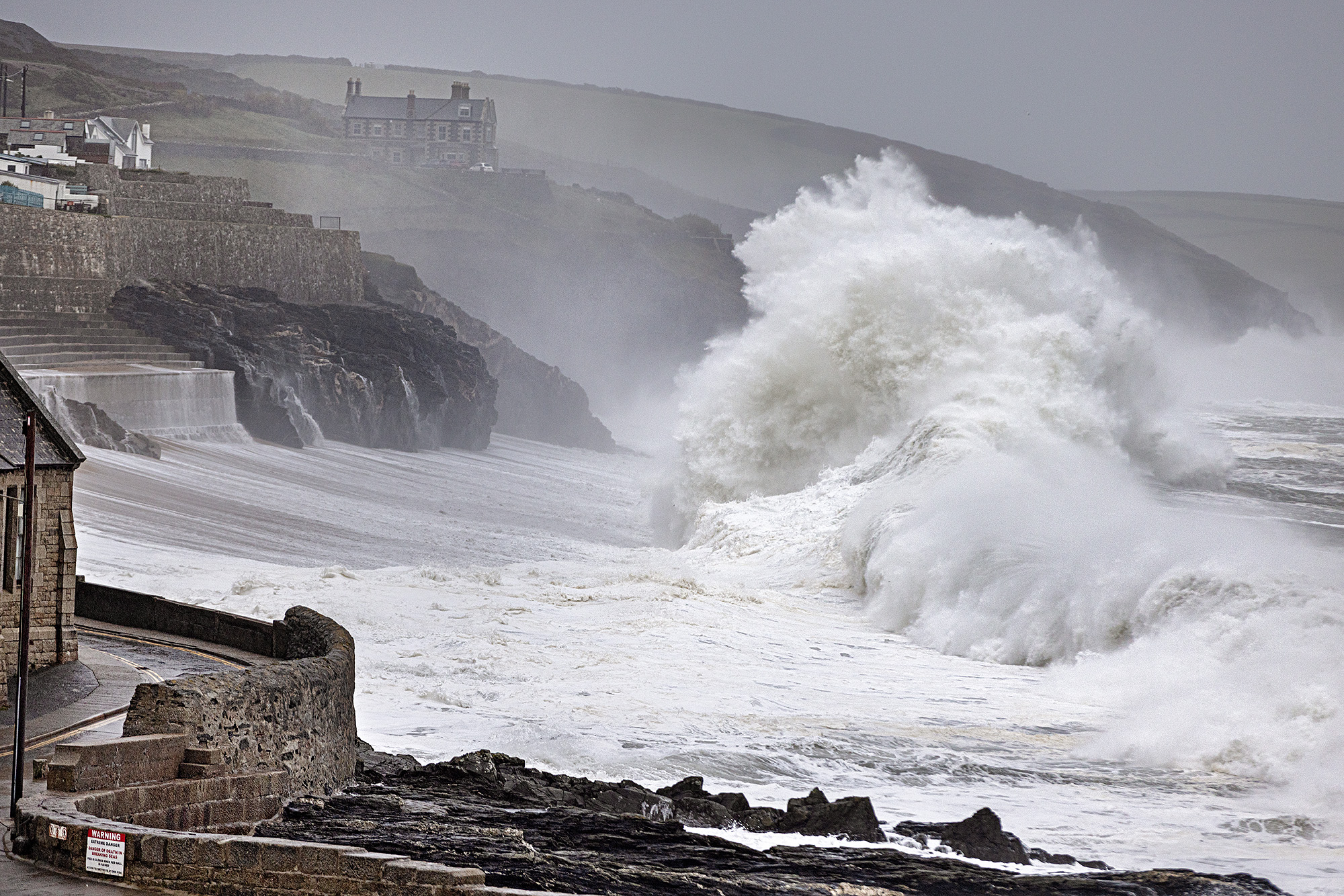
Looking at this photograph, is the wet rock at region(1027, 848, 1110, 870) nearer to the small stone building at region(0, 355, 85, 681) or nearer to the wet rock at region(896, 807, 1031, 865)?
the wet rock at region(896, 807, 1031, 865)

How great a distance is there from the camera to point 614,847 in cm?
866

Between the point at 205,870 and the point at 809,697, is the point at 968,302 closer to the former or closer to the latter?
the point at 809,697

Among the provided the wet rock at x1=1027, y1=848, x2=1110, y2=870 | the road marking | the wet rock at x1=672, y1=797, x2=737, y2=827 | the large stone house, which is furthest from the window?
the large stone house

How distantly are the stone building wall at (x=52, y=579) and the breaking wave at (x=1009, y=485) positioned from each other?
27.8 ft

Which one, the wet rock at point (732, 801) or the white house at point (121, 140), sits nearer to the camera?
the wet rock at point (732, 801)

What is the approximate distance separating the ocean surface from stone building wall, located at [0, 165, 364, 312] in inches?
275

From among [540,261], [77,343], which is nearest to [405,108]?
[540,261]

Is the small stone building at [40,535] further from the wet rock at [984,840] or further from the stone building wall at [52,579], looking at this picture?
the wet rock at [984,840]

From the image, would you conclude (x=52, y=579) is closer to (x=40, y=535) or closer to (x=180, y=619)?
(x=40, y=535)

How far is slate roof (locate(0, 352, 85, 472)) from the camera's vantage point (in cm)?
1105

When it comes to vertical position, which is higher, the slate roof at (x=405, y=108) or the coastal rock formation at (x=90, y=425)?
the slate roof at (x=405, y=108)

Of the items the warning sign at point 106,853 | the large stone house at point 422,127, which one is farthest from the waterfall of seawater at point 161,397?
the large stone house at point 422,127

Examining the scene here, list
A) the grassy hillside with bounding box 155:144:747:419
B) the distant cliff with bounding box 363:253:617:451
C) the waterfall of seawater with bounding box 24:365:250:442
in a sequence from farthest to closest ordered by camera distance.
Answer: the grassy hillside with bounding box 155:144:747:419, the distant cliff with bounding box 363:253:617:451, the waterfall of seawater with bounding box 24:365:250:442

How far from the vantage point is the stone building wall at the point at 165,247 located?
119ft
